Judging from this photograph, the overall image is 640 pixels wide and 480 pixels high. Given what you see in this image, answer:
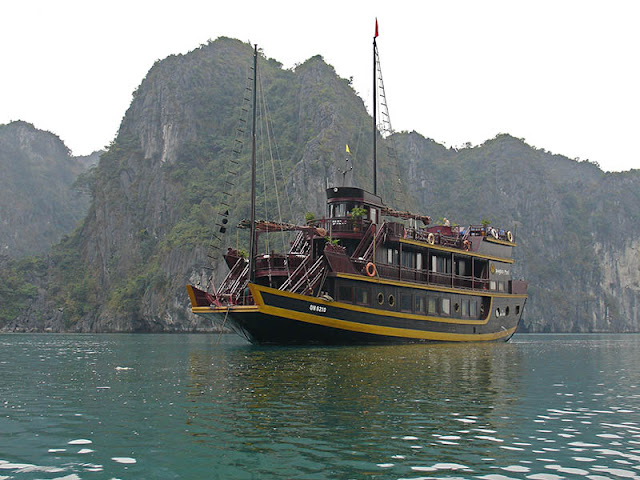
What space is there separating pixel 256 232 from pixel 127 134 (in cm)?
10485

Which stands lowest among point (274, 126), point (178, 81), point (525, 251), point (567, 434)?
point (567, 434)

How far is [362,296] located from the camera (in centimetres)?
3152

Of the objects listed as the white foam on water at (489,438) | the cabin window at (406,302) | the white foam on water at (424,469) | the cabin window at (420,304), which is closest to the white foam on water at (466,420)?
the white foam on water at (489,438)

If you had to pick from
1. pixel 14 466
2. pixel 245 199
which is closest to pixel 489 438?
pixel 14 466

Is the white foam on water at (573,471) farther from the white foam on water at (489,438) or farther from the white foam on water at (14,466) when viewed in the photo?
the white foam on water at (14,466)

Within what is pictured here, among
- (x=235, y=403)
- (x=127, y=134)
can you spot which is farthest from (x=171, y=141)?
(x=235, y=403)

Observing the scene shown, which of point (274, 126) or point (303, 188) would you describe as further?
point (274, 126)

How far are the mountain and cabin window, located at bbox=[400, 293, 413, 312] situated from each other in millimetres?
49906

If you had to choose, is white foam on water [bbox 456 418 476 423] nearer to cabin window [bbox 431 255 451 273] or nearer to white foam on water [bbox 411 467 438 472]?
white foam on water [bbox 411 467 438 472]

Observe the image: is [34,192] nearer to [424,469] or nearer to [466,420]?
[466,420]

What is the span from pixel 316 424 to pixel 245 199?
96.1 m

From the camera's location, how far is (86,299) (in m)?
104

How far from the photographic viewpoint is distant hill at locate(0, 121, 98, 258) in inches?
5709

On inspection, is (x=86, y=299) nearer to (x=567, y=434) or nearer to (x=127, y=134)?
(x=127, y=134)
